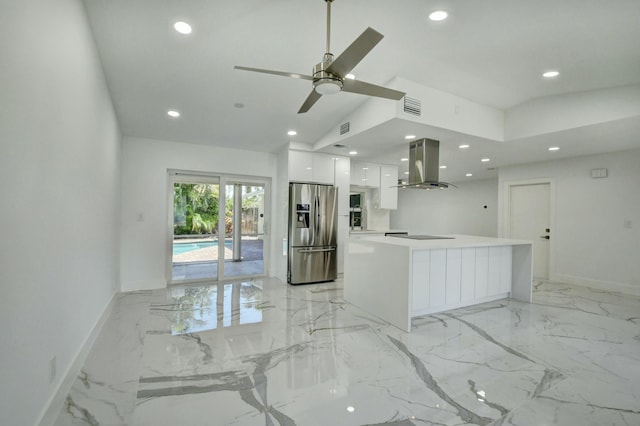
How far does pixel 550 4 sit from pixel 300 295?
13.6 ft

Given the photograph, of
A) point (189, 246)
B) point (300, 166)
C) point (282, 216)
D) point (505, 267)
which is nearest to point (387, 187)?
point (300, 166)

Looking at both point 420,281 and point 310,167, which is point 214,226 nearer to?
point 310,167

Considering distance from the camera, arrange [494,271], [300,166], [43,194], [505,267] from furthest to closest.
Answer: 1. [300,166]
2. [505,267]
3. [494,271]
4. [43,194]

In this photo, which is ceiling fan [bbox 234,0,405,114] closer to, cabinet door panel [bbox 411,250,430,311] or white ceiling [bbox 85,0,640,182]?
white ceiling [bbox 85,0,640,182]

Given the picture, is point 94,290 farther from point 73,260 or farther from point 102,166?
point 102,166

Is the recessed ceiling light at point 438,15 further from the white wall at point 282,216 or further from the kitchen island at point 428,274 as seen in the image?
the white wall at point 282,216

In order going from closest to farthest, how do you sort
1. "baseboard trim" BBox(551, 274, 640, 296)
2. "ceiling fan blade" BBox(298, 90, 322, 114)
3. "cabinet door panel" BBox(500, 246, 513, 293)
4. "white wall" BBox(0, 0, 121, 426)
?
"white wall" BBox(0, 0, 121, 426), "ceiling fan blade" BBox(298, 90, 322, 114), "cabinet door panel" BBox(500, 246, 513, 293), "baseboard trim" BBox(551, 274, 640, 296)

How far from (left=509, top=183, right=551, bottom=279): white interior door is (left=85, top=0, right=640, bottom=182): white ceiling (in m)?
1.68

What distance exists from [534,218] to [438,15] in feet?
17.6

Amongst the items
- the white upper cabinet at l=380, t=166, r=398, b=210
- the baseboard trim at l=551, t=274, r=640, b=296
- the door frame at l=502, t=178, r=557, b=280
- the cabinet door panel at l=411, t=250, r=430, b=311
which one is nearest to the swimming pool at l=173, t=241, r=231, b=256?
the white upper cabinet at l=380, t=166, r=398, b=210

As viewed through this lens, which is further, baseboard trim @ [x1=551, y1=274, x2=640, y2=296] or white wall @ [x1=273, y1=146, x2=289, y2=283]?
white wall @ [x1=273, y1=146, x2=289, y2=283]

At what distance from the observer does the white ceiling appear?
7.22 feet

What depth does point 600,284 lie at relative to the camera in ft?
16.2

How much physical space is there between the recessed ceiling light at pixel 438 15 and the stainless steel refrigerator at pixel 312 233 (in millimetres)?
3259
